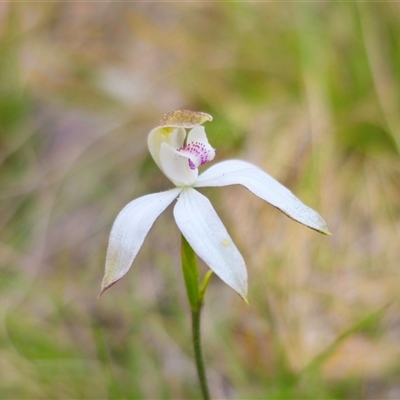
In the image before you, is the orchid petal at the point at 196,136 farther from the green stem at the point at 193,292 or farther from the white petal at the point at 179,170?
the green stem at the point at 193,292

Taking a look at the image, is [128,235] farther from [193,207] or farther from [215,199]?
[215,199]

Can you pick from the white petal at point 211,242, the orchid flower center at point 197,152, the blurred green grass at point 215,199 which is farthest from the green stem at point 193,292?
the blurred green grass at point 215,199

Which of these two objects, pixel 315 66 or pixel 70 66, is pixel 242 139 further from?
pixel 70 66

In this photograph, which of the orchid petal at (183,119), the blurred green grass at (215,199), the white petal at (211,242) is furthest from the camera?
the blurred green grass at (215,199)

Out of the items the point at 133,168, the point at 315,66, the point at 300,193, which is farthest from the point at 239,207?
the point at 315,66

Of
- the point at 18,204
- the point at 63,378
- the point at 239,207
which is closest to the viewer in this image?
the point at 63,378

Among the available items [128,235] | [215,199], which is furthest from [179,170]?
[215,199]

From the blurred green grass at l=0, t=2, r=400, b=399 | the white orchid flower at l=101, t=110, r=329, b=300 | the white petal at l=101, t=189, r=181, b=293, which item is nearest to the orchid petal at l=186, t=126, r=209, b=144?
the white orchid flower at l=101, t=110, r=329, b=300
